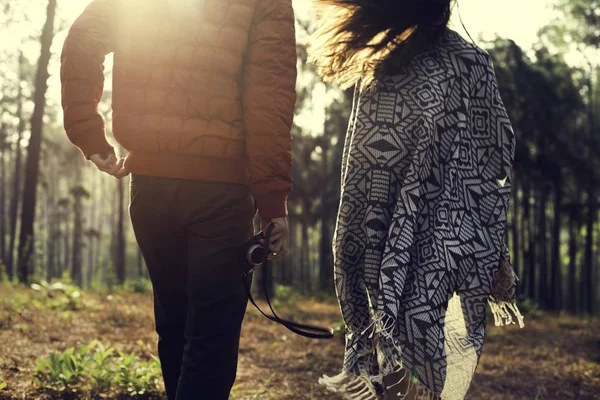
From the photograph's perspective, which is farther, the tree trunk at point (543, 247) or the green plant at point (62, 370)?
the tree trunk at point (543, 247)

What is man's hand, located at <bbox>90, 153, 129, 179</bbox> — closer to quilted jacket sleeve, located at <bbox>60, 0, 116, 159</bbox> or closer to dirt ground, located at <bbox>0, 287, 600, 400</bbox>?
quilted jacket sleeve, located at <bbox>60, 0, 116, 159</bbox>

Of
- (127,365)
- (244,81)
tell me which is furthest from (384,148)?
(127,365)

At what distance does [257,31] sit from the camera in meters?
2.56

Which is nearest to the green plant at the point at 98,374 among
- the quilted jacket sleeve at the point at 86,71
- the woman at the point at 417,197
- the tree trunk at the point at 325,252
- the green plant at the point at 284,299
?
the woman at the point at 417,197

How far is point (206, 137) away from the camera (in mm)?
2506

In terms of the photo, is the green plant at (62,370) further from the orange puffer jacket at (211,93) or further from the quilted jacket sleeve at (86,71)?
the orange puffer jacket at (211,93)

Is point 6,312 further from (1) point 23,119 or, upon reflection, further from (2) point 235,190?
(1) point 23,119

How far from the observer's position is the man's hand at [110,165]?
2.65m

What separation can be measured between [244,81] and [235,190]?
0.40 metres

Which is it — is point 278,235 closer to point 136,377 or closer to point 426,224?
point 426,224

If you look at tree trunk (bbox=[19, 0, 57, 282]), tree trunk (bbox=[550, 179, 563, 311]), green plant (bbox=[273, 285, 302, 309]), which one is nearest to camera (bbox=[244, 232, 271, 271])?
green plant (bbox=[273, 285, 302, 309])

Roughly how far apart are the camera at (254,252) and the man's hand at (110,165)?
1.86ft

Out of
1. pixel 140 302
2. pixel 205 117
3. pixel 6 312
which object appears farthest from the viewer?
pixel 140 302

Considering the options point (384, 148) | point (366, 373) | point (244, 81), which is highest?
point (244, 81)
